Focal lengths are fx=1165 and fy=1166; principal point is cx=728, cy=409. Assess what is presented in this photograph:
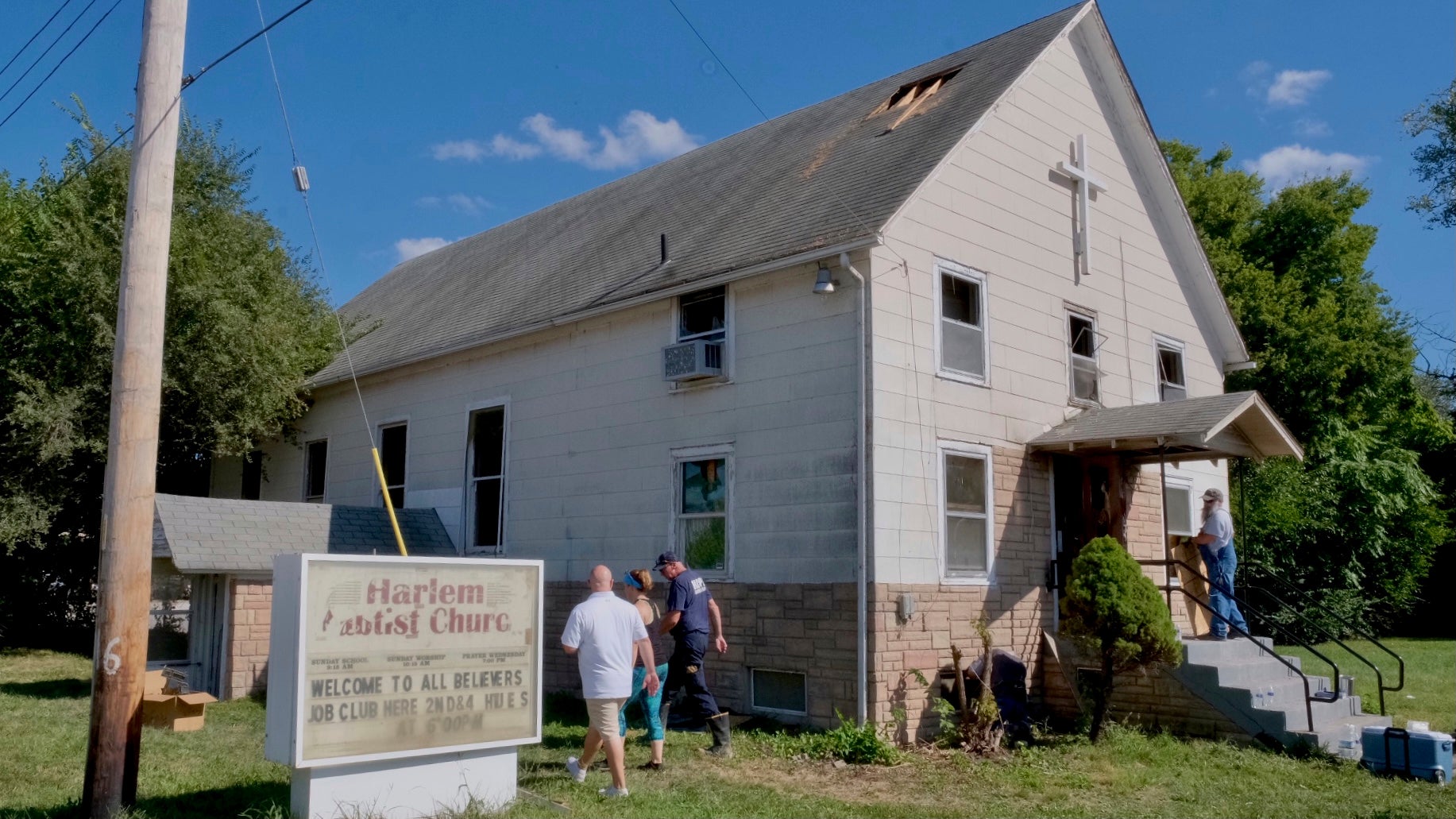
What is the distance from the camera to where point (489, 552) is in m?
16.4

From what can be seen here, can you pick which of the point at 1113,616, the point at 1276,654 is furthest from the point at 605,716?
the point at 1276,654

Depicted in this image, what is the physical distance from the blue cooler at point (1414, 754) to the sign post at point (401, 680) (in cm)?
741

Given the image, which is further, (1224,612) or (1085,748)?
(1224,612)

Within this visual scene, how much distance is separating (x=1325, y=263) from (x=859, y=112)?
20.2 m

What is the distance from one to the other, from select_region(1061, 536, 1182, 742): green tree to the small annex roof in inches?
310

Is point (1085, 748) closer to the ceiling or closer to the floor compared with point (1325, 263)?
closer to the floor

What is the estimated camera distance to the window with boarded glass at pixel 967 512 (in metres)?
12.5

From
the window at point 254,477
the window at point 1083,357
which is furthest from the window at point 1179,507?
the window at point 254,477

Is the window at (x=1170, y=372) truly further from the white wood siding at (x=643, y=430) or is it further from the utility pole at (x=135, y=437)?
the utility pole at (x=135, y=437)

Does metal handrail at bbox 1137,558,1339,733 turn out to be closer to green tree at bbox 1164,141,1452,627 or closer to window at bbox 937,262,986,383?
window at bbox 937,262,986,383

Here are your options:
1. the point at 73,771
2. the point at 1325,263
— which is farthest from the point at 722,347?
the point at 1325,263

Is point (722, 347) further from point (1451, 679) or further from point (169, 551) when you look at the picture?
point (1451, 679)

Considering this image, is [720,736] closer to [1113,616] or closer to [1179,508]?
[1113,616]

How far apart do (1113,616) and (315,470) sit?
569 inches
